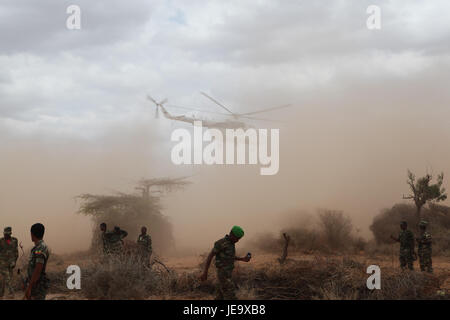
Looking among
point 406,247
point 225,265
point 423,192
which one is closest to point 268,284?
point 225,265

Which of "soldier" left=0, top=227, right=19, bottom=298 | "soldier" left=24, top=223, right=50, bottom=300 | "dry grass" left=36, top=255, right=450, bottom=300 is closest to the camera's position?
"soldier" left=24, top=223, right=50, bottom=300

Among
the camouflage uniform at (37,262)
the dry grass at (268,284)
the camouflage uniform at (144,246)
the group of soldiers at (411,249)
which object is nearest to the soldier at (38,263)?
the camouflage uniform at (37,262)

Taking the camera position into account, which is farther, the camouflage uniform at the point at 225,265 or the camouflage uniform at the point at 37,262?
the camouflage uniform at the point at 225,265

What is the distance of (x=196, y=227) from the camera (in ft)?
146

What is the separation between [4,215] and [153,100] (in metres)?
21.7

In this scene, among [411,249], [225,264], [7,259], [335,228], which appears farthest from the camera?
[335,228]

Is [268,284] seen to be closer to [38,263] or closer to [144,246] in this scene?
[144,246]

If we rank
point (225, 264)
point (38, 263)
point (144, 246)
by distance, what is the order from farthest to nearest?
point (144, 246) → point (225, 264) → point (38, 263)

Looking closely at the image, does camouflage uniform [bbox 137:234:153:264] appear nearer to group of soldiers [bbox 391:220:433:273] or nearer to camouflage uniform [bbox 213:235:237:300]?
camouflage uniform [bbox 213:235:237:300]

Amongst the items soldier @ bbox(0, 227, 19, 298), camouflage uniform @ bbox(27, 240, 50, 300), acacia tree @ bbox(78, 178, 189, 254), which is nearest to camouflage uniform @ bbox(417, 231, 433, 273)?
camouflage uniform @ bbox(27, 240, 50, 300)

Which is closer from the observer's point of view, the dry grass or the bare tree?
the dry grass

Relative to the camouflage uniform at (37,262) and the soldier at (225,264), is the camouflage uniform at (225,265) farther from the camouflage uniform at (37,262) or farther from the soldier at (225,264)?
the camouflage uniform at (37,262)

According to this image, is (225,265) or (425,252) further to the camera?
(425,252)
